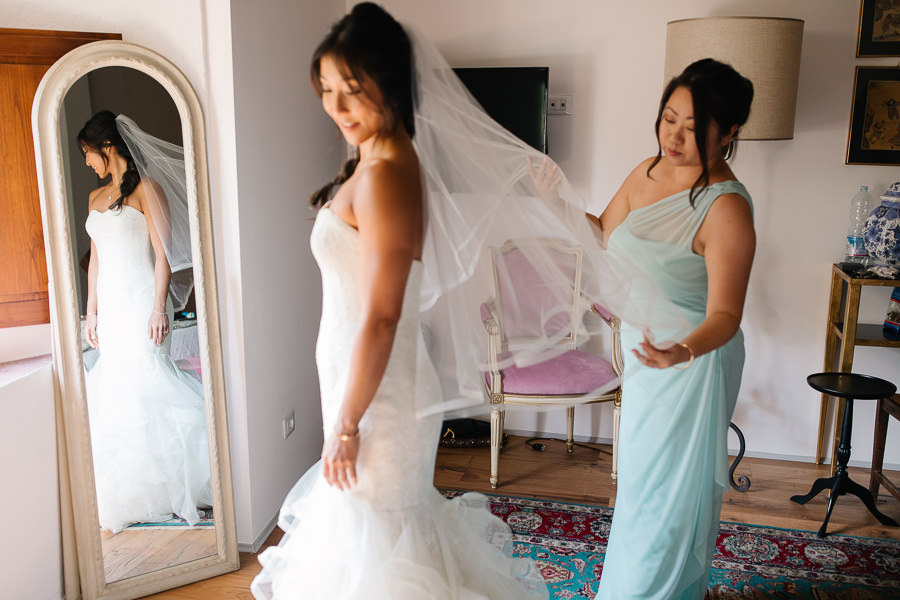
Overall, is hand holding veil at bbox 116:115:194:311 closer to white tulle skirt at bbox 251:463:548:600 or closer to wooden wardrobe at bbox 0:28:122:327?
wooden wardrobe at bbox 0:28:122:327

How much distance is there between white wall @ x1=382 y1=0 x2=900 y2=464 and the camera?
332cm

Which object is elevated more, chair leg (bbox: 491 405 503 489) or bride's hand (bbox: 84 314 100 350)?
bride's hand (bbox: 84 314 100 350)

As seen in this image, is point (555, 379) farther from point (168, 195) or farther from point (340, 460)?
point (340, 460)

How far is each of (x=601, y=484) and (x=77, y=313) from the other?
228 cm

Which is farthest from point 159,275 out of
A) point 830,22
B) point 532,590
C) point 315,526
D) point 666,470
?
point 830,22

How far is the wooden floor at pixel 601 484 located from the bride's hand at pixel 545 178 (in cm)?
172

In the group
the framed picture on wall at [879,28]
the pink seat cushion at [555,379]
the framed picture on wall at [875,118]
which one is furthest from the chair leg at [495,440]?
the framed picture on wall at [879,28]

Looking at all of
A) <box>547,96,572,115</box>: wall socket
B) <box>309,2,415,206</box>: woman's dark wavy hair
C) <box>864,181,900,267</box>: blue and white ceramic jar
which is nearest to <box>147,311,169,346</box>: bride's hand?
<box>309,2,415,206</box>: woman's dark wavy hair

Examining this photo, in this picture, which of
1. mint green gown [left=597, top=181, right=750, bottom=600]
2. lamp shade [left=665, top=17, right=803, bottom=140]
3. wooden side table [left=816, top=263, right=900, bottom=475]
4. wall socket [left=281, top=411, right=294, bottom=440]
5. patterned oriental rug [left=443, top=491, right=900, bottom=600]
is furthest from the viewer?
wooden side table [left=816, top=263, right=900, bottom=475]

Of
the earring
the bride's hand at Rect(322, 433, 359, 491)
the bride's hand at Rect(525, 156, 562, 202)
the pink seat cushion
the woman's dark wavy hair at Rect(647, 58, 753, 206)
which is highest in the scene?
the woman's dark wavy hair at Rect(647, 58, 753, 206)

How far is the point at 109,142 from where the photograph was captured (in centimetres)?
222

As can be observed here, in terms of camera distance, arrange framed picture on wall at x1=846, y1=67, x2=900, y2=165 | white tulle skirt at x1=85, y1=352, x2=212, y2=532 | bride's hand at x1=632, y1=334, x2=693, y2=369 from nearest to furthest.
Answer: bride's hand at x1=632, y1=334, x2=693, y2=369 → white tulle skirt at x1=85, y1=352, x2=212, y2=532 → framed picture on wall at x1=846, y1=67, x2=900, y2=165

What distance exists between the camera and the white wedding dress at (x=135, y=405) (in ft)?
7.52

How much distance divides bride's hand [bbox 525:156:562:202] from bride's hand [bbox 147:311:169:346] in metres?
1.35
